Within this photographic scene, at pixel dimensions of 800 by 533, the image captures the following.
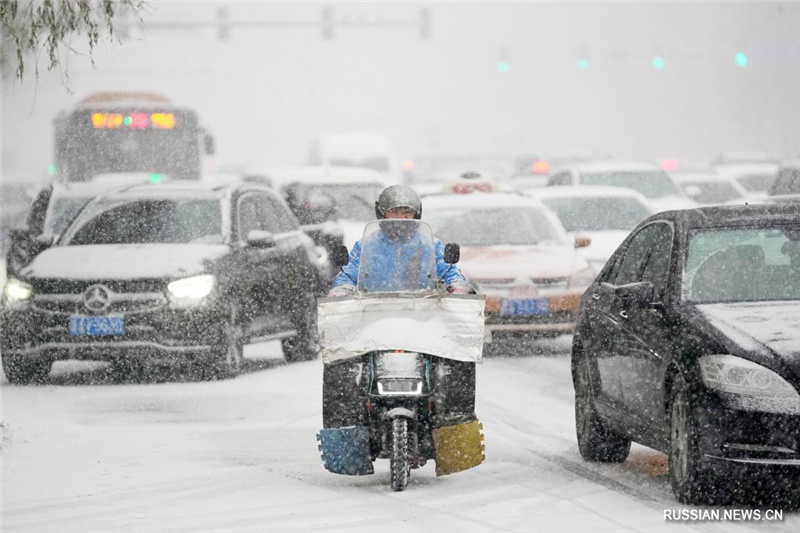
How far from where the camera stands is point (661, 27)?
Answer: 13025cm

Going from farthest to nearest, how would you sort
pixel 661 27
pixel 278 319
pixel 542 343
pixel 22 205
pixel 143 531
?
pixel 661 27
pixel 22 205
pixel 542 343
pixel 278 319
pixel 143 531

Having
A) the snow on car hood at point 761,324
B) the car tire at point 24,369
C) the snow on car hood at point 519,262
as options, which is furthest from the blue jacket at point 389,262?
the snow on car hood at point 519,262

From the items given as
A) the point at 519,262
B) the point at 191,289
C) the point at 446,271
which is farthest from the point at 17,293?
the point at 446,271

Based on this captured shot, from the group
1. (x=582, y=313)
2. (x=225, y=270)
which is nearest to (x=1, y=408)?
(x=225, y=270)

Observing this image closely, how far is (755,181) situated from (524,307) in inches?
896

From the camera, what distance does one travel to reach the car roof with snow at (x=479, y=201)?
19672mm

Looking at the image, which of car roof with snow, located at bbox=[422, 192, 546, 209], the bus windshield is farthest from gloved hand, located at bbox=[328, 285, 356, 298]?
the bus windshield

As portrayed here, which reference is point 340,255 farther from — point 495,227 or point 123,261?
point 495,227

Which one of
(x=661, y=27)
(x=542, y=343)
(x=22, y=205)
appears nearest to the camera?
(x=542, y=343)

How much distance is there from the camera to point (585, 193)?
23359mm

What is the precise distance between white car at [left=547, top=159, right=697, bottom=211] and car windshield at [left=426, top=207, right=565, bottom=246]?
8.57 m

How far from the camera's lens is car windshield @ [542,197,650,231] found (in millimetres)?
22312

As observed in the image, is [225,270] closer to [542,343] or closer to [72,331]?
[72,331]

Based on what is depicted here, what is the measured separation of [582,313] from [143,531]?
11.7 ft
